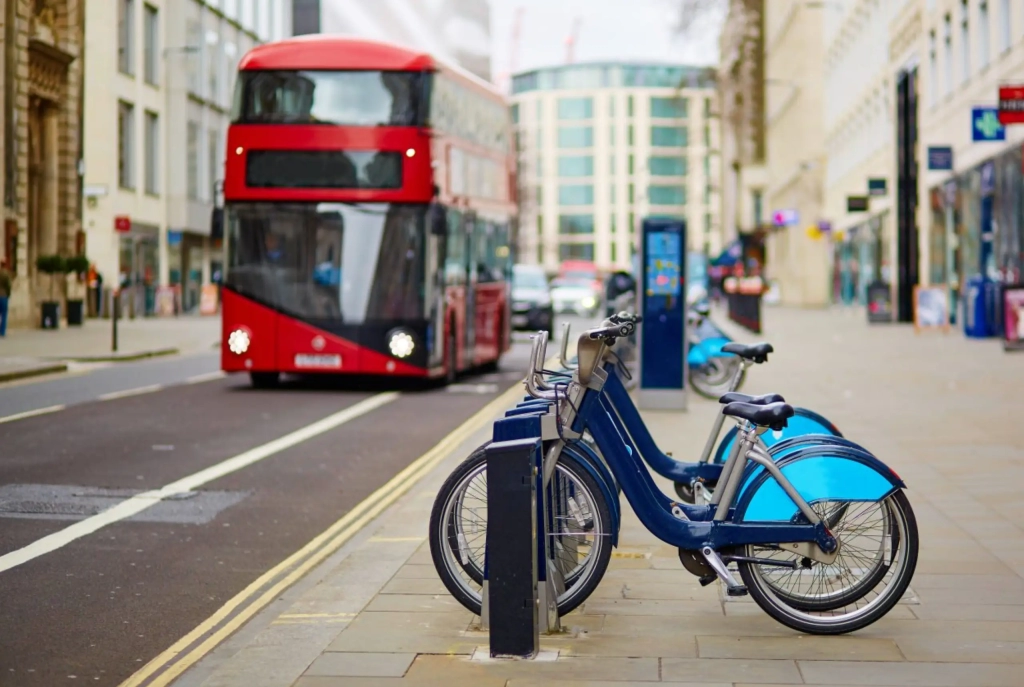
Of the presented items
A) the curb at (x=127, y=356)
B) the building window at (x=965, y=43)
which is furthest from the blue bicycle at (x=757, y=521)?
the building window at (x=965, y=43)

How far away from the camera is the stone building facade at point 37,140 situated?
34406 mm

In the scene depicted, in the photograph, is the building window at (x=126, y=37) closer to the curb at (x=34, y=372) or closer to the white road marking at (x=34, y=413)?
the curb at (x=34, y=372)

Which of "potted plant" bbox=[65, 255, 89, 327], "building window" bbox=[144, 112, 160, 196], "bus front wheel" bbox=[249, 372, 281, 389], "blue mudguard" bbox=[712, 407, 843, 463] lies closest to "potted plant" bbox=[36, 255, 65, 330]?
"potted plant" bbox=[65, 255, 89, 327]

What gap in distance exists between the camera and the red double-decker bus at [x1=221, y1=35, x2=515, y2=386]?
19.1m

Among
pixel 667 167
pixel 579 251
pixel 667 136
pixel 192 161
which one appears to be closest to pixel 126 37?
pixel 192 161

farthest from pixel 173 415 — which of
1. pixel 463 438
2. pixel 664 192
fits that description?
pixel 664 192

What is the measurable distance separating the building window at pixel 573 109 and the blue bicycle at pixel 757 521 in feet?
567

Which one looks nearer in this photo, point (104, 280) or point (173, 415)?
point (173, 415)

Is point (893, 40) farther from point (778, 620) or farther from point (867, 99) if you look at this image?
point (778, 620)

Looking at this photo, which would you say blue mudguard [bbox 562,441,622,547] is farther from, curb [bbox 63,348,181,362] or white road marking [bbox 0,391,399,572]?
curb [bbox 63,348,181,362]

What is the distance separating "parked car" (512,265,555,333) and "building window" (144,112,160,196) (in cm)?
1481

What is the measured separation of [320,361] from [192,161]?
39591mm

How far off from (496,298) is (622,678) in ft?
64.0

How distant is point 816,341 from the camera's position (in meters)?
34.0
